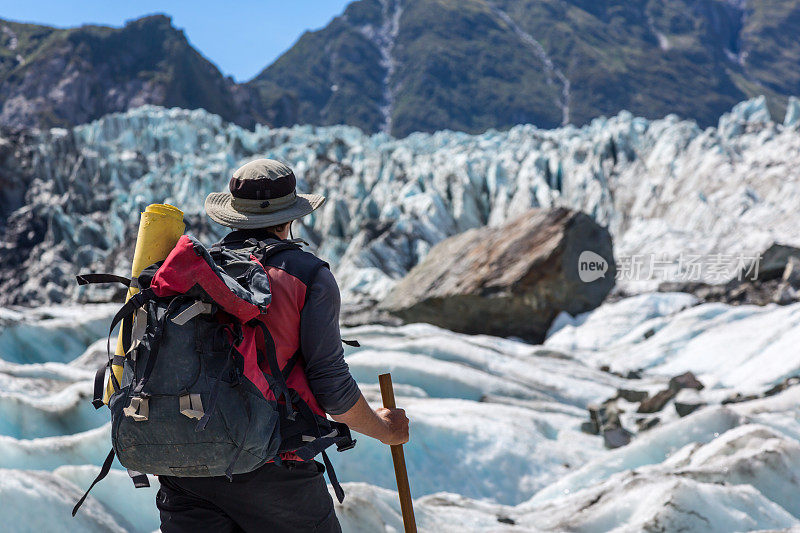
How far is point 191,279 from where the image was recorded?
5.54 ft

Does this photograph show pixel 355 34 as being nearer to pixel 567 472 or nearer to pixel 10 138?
pixel 10 138

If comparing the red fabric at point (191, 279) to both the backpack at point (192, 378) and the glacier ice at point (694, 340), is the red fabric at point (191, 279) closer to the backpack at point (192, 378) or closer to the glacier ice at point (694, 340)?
the backpack at point (192, 378)

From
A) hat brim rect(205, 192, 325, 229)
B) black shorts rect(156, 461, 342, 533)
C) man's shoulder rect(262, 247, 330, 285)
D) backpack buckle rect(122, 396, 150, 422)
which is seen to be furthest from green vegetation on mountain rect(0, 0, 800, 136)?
backpack buckle rect(122, 396, 150, 422)

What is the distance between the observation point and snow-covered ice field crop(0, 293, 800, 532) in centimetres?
364

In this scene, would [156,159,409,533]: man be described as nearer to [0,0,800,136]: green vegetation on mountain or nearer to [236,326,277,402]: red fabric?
[236,326,277,402]: red fabric

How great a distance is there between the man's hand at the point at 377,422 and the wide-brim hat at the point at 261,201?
578 millimetres

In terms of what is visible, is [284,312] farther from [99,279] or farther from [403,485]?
[403,485]

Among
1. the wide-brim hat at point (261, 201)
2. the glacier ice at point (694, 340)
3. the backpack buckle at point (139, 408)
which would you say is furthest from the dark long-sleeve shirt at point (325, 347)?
the glacier ice at point (694, 340)

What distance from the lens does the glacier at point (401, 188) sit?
2172 cm

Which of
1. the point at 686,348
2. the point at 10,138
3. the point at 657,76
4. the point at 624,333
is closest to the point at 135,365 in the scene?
the point at 686,348

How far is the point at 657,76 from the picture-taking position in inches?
5044

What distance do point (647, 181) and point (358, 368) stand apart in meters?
21.8

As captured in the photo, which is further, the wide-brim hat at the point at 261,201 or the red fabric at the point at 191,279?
the wide-brim hat at the point at 261,201

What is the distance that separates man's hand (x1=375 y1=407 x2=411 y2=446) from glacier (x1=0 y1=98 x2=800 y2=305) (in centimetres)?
1478
